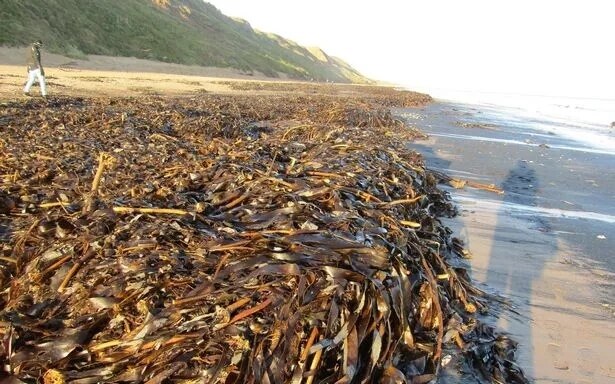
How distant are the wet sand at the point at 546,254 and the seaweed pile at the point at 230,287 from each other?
0.30 meters

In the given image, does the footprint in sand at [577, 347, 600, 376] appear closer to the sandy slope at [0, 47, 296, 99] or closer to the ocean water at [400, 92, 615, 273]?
the ocean water at [400, 92, 615, 273]

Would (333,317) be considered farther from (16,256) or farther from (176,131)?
(176,131)

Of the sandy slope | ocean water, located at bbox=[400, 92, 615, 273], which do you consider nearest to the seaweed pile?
ocean water, located at bbox=[400, 92, 615, 273]

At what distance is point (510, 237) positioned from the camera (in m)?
4.43

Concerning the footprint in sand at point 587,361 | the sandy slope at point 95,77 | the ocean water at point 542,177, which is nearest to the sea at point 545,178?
the ocean water at point 542,177

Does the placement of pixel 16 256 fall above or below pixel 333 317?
below

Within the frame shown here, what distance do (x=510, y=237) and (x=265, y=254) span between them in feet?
10.5

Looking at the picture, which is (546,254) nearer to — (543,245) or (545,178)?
(543,245)

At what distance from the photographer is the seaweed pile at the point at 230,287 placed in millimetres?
1618

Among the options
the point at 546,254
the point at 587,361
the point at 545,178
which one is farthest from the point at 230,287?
the point at 545,178

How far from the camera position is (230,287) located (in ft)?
5.81

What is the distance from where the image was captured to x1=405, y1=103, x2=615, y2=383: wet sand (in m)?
2.51

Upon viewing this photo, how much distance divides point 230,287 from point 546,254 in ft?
10.7

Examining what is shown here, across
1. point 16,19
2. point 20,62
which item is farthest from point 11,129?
point 16,19
